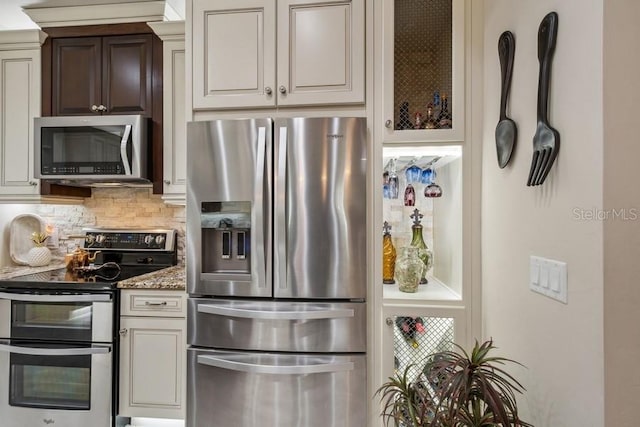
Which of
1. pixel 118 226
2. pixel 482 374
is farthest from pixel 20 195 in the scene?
pixel 482 374

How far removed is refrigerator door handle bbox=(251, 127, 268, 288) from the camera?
156 cm

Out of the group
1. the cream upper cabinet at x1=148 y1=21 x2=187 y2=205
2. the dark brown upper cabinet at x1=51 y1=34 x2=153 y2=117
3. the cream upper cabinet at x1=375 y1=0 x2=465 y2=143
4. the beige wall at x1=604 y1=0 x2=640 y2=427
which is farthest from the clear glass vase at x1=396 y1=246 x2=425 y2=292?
the dark brown upper cabinet at x1=51 y1=34 x2=153 y2=117

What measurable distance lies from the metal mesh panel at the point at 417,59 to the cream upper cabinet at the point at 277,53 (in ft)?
0.60

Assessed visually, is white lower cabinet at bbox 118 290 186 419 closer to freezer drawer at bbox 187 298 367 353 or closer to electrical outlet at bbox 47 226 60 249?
freezer drawer at bbox 187 298 367 353

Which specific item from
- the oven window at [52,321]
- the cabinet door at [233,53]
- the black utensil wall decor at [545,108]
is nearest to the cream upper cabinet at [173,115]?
the cabinet door at [233,53]

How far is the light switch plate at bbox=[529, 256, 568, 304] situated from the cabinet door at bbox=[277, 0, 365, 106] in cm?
100

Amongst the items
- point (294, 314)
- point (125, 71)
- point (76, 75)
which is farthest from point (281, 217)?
point (76, 75)

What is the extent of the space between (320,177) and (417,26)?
86 cm

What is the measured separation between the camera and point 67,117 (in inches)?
84.8

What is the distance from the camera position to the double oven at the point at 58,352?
188 cm

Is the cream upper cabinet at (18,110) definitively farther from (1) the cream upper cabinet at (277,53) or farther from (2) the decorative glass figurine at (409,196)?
(2) the decorative glass figurine at (409,196)

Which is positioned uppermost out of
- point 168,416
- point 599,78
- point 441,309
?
point 599,78

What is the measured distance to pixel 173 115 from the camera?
221 centimetres

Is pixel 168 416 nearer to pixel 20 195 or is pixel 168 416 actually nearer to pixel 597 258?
pixel 20 195
